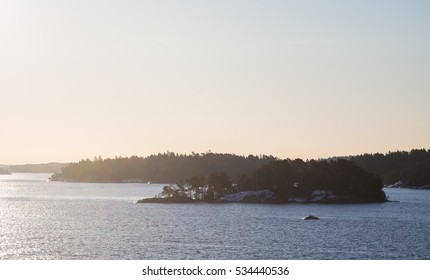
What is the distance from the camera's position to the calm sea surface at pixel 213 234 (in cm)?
9600

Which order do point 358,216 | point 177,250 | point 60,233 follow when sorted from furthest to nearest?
point 358,216 → point 60,233 → point 177,250

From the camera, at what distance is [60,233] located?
12194 cm

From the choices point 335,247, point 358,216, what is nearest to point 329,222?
point 358,216

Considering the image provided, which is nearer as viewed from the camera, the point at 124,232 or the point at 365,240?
the point at 365,240

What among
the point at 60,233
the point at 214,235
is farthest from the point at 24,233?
the point at 214,235

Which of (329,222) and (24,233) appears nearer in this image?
Result: (24,233)

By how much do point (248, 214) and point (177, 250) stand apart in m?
73.9

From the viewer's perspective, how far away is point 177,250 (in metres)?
97.1

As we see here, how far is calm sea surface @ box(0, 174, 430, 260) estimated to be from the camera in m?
96.0

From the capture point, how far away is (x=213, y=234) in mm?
118938

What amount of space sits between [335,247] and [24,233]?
2066 inches
